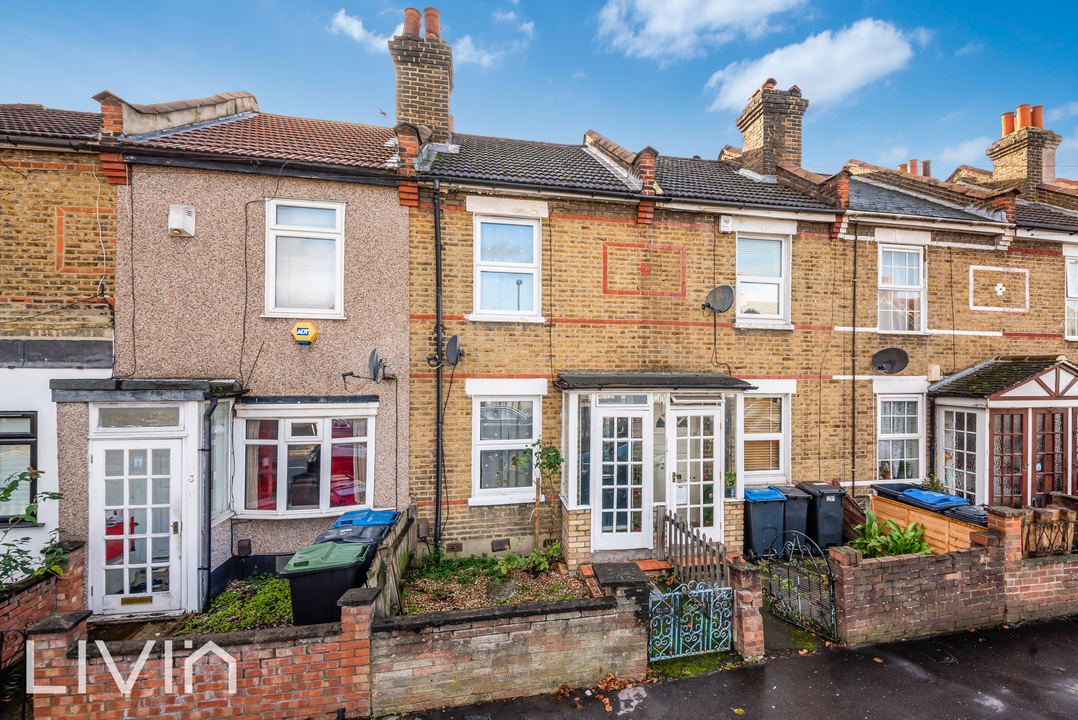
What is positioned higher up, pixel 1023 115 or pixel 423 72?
pixel 1023 115

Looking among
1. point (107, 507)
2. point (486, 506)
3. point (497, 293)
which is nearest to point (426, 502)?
point (486, 506)

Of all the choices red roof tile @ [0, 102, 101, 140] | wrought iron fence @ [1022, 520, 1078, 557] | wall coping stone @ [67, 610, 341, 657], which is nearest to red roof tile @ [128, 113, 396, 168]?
red roof tile @ [0, 102, 101, 140]

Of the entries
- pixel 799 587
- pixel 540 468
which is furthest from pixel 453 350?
pixel 799 587

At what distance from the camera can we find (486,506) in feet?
24.0

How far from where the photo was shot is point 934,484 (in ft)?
28.1

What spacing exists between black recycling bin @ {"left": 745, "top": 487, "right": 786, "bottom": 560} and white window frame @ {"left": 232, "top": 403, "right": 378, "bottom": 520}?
633 centimetres

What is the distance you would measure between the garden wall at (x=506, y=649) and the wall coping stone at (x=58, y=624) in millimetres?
2464

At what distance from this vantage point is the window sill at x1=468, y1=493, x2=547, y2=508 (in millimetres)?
7281

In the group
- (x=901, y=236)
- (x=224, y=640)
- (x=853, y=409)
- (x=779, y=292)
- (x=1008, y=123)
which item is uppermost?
(x=1008, y=123)

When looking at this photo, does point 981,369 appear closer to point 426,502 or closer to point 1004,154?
point 1004,154

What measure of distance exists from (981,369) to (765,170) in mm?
6164

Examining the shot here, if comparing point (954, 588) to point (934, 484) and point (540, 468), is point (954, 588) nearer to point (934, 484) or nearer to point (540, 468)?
point (934, 484)

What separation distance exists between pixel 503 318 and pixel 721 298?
154 inches

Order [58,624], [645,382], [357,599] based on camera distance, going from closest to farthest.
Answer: [58,624] < [357,599] < [645,382]
